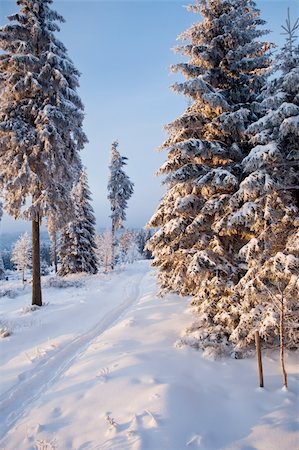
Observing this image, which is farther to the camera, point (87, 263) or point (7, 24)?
point (87, 263)

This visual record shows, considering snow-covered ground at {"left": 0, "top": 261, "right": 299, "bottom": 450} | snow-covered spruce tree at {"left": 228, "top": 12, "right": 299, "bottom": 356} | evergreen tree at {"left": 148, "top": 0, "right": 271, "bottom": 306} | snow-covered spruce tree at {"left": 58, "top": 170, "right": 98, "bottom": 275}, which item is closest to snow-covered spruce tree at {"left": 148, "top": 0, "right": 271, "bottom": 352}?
evergreen tree at {"left": 148, "top": 0, "right": 271, "bottom": 306}

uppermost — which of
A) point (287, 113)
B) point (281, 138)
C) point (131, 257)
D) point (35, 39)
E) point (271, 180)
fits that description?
point (35, 39)

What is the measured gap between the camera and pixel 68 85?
13117mm

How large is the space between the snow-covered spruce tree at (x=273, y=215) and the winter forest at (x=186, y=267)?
41 mm

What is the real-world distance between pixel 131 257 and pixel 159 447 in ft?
269

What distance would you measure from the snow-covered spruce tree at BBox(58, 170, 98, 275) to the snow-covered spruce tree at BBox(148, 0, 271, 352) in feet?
66.9

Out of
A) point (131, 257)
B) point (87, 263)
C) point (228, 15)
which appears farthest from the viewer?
point (131, 257)

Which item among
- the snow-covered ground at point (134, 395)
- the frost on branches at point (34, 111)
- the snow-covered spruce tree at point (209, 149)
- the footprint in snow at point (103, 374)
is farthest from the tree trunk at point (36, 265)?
the footprint in snow at point (103, 374)

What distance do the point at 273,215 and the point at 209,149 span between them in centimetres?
314

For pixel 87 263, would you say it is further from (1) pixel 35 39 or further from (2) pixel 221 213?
(2) pixel 221 213

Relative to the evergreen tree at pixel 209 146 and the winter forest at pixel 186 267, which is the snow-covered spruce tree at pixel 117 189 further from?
the evergreen tree at pixel 209 146

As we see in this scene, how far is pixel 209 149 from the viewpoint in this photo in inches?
370

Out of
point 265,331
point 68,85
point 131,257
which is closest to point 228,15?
point 68,85

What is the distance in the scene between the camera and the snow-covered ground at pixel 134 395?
5020 mm
